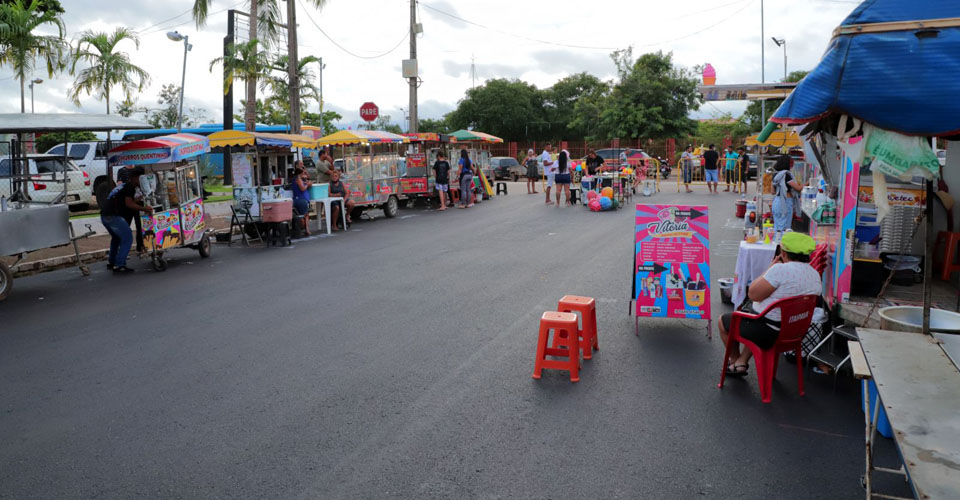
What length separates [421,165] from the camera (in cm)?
2375

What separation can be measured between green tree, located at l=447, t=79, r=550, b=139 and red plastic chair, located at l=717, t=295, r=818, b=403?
199 ft

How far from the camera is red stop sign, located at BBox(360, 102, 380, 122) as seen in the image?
39469 millimetres

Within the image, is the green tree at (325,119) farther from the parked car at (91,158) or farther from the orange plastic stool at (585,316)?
the orange plastic stool at (585,316)

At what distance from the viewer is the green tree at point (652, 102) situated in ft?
167

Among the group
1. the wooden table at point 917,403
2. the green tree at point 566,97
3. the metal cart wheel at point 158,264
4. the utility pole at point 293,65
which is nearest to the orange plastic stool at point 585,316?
the wooden table at point 917,403

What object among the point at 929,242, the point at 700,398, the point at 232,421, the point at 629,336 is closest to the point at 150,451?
the point at 232,421

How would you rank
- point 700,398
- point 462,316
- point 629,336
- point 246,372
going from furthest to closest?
point 462,316
point 629,336
point 246,372
point 700,398

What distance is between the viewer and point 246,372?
253 inches

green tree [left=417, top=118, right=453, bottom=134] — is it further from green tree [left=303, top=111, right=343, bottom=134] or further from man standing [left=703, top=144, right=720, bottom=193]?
man standing [left=703, top=144, right=720, bottom=193]

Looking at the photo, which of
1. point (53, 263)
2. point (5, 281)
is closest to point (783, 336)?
point (5, 281)

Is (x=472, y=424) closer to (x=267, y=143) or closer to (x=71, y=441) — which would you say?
(x=71, y=441)

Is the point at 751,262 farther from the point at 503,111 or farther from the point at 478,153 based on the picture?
the point at 503,111

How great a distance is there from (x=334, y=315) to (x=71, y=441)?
3.82m

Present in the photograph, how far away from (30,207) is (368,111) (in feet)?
98.3
